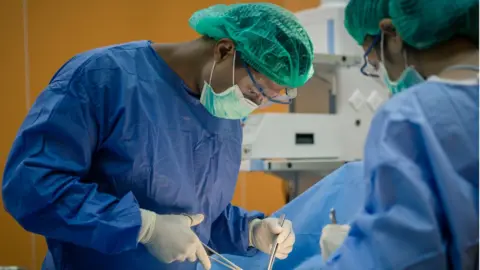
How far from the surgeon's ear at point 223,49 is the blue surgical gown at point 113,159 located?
13cm

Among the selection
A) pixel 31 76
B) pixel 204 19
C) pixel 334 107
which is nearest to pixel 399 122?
pixel 204 19

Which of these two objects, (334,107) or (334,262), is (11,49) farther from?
(334,262)

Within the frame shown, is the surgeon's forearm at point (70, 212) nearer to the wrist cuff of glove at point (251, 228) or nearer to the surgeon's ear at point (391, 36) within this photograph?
the wrist cuff of glove at point (251, 228)

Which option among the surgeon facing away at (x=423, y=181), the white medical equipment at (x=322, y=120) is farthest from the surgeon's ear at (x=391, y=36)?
the white medical equipment at (x=322, y=120)

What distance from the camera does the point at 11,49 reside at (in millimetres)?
3076

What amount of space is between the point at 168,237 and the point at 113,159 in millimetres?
253

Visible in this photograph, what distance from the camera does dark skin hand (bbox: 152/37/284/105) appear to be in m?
1.43

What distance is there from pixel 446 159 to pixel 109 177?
0.85 meters

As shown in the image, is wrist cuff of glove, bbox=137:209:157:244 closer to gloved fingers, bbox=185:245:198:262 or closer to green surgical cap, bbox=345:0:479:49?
gloved fingers, bbox=185:245:198:262

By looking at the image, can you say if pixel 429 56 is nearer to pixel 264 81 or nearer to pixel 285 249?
pixel 264 81

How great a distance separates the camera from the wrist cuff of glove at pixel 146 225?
50.3 inches

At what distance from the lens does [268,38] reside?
1.37m

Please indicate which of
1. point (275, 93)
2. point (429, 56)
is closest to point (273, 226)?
point (275, 93)

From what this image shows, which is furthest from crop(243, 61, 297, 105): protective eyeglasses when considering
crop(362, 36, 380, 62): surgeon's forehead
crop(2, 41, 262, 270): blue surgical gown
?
crop(362, 36, 380, 62): surgeon's forehead
